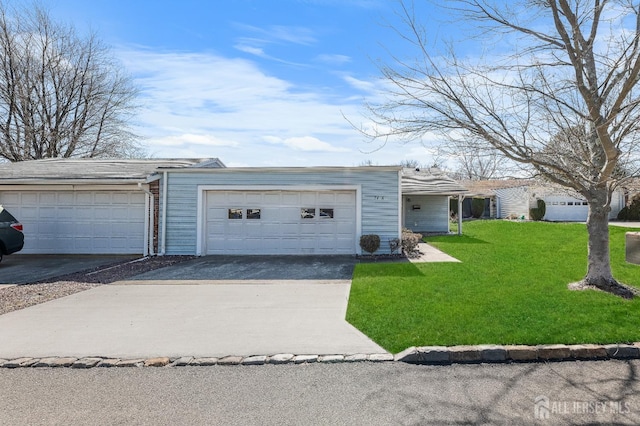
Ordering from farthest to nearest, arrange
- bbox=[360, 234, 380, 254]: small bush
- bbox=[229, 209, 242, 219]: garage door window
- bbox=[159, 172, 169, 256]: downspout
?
bbox=[229, 209, 242, 219]: garage door window, bbox=[159, 172, 169, 256]: downspout, bbox=[360, 234, 380, 254]: small bush

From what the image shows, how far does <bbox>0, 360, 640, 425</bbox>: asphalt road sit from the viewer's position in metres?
2.88

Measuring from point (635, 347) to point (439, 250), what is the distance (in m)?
8.83

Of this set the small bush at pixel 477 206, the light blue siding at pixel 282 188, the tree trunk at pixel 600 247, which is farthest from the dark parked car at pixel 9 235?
the small bush at pixel 477 206

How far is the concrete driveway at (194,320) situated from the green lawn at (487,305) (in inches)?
19.6

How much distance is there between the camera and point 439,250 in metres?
12.8

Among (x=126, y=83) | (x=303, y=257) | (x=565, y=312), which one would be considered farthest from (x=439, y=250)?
(x=126, y=83)

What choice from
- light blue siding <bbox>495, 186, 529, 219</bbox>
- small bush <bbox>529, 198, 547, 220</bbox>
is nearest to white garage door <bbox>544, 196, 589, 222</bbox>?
small bush <bbox>529, 198, 547, 220</bbox>

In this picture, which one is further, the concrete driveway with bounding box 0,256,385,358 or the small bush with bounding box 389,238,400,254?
the small bush with bounding box 389,238,400,254

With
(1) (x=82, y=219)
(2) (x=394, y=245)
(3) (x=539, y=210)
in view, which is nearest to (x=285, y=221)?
(2) (x=394, y=245)

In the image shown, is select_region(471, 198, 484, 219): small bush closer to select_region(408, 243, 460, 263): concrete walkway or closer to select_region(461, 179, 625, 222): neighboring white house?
select_region(461, 179, 625, 222): neighboring white house

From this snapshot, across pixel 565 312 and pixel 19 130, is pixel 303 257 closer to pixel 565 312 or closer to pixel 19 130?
pixel 565 312

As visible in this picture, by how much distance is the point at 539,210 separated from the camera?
87.7ft

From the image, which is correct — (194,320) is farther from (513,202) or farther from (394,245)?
(513,202)

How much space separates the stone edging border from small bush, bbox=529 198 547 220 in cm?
2608
